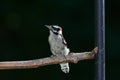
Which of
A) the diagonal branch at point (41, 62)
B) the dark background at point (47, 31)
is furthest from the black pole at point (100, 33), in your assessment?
the dark background at point (47, 31)

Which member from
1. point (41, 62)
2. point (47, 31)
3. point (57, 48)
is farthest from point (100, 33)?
point (47, 31)

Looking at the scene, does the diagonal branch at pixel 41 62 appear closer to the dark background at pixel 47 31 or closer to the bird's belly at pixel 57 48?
the bird's belly at pixel 57 48

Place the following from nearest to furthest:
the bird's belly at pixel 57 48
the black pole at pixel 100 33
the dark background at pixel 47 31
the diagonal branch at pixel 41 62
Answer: the black pole at pixel 100 33 → the diagonal branch at pixel 41 62 → the bird's belly at pixel 57 48 → the dark background at pixel 47 31

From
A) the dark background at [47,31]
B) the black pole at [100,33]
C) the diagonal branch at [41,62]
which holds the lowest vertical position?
the dark background at [47,31]

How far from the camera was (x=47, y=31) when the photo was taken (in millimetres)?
3318

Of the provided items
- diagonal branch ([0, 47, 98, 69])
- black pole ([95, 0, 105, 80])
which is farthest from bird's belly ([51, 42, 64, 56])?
black pole ([95, 0, 105, 80])

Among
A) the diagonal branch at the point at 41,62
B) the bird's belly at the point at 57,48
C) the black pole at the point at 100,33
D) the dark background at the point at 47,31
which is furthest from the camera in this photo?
the dark background at the point at 47,31

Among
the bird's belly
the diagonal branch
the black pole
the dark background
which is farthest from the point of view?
the dark background

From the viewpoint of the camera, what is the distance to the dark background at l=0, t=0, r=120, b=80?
3.24 meters

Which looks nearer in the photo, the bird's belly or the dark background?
the bird's belly

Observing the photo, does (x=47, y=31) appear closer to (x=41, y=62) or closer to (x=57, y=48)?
(x=57, y=48)

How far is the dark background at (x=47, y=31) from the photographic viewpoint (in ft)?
10.6

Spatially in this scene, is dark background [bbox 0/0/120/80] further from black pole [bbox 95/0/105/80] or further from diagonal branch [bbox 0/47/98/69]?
black pole [bbox 95/0/105/80]

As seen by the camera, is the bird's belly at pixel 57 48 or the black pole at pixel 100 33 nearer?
the black pole at pixel 100 33
